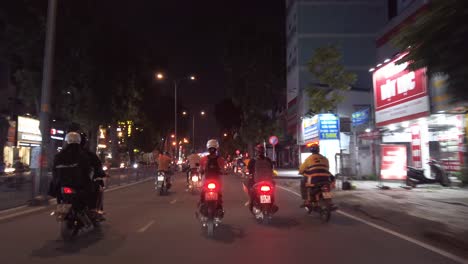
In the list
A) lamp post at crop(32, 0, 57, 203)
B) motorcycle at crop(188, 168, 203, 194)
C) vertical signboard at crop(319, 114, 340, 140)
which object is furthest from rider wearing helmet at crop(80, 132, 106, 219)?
vertical signboard at crop(319, 114, 340, 140)

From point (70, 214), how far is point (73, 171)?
0.79m

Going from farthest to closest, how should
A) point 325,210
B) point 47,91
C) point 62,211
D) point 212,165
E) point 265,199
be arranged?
point 47,91 → point 325,210 → point 265,199 → point 212,165 → point 62,211

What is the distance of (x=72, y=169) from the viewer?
8.96 meters

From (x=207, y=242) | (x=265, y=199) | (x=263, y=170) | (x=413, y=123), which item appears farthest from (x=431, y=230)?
(x=413, y=123)

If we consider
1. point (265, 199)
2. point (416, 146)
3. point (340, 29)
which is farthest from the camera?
point (340, 29)

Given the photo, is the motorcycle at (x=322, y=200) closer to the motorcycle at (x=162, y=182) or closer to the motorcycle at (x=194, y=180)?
the motorcycle at (x=194, y=180)

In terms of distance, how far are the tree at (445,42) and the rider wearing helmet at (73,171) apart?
20.6 feet

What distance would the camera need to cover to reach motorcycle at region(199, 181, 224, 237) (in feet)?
31.6

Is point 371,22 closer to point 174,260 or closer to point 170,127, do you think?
point 170,127

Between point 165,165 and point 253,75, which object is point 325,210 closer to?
point 165,165

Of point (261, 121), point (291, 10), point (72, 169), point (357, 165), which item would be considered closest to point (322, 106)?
point (357, 165)

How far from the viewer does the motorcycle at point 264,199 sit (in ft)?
36.6

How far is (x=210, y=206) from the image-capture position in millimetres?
9758

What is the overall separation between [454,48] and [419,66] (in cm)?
90
